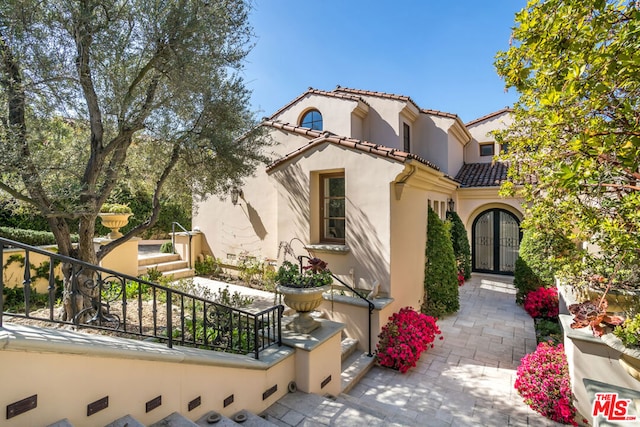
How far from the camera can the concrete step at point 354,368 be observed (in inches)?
230

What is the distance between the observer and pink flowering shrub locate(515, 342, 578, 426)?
477 centimetres

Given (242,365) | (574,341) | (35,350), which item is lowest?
(242,365)

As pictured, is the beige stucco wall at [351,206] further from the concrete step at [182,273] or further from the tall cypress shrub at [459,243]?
the tall cypress shrub at [459,243]

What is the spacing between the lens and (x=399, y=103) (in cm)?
1275

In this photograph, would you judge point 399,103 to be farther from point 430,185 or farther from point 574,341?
point 574,341

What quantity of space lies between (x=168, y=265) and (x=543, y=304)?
1245cm

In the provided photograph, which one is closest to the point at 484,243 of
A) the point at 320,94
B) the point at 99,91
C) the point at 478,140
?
the point at 478,140

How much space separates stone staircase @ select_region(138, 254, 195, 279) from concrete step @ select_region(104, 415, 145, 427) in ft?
27.6

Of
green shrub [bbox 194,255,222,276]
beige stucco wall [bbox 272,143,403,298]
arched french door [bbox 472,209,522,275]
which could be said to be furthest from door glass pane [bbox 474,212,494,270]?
green shrub [bbox 194,255,222,276]

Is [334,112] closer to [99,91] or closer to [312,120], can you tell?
[312,120]

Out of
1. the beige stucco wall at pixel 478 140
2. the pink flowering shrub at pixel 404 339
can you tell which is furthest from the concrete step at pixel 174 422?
the beige stucco wall at pixel 478 140

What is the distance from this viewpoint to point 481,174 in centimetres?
1530

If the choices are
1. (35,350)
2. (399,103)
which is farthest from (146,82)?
(399,103)

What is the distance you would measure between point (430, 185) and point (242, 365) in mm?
7882
